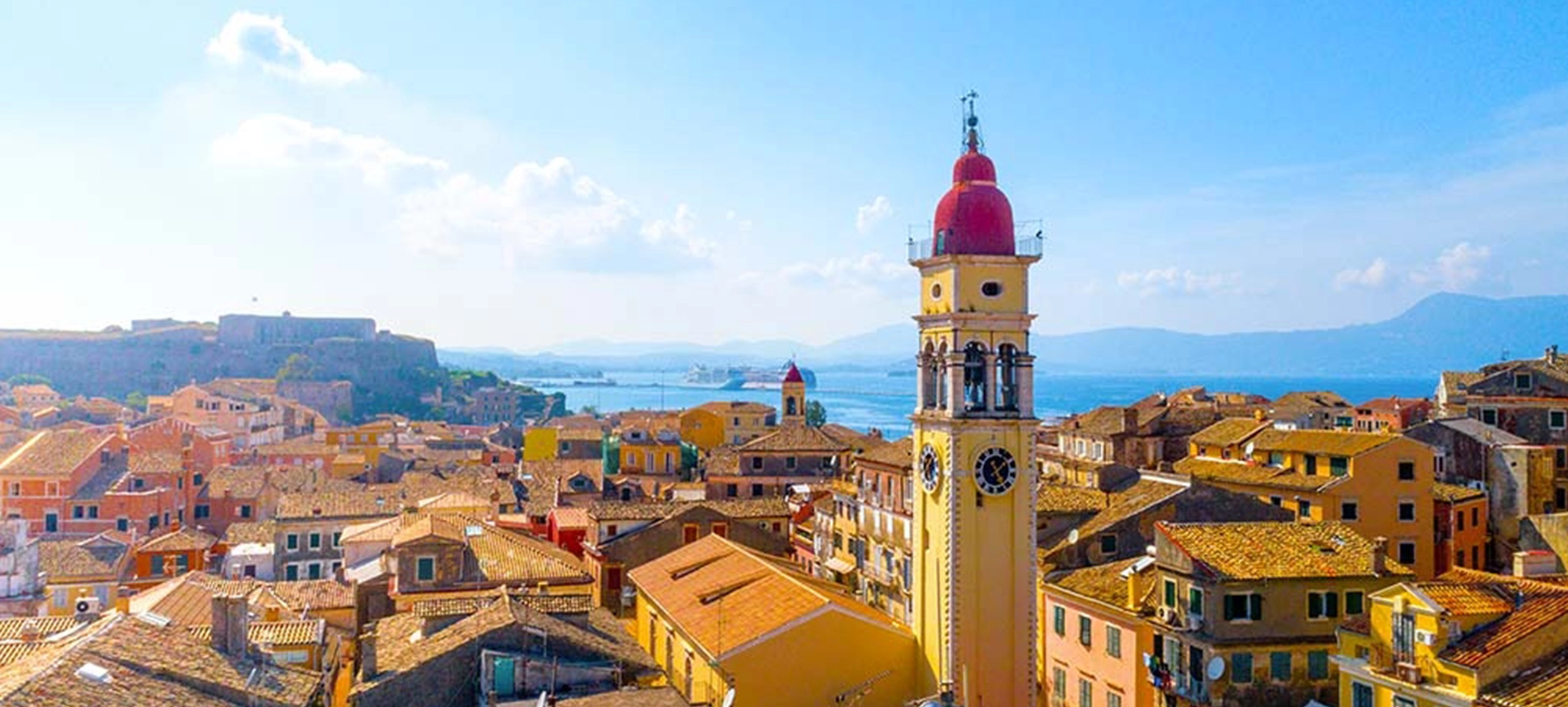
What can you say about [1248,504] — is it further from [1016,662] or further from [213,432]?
[213,432]

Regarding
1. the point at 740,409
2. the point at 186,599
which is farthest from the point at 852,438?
the point at 186,599

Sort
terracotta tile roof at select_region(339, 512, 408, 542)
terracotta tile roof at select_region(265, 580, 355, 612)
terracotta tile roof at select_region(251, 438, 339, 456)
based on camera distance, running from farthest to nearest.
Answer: terracotta tile roof at select_region(251, 438, 339, 456), terracotta tile roof at select_region(339, 512, 408, 542), terracotta tile roof at select_region(265, 580, 355, 612)

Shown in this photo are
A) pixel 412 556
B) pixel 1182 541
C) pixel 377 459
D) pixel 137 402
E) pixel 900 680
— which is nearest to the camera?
pixel 900 680

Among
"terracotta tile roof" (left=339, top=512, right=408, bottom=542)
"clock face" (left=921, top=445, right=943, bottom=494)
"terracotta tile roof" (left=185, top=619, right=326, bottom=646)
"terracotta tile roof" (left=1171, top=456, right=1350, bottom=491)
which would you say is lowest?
"terracotta tile roof" (left=339, top=512, right=408, bottom=542)

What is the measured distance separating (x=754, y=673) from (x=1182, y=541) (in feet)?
39.0

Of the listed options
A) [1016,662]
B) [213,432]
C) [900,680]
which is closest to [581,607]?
[900,680]

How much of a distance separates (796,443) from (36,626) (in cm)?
4197

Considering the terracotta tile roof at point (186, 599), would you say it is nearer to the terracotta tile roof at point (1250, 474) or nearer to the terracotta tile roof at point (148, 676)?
the terracotta tile roof at point (148, 676)

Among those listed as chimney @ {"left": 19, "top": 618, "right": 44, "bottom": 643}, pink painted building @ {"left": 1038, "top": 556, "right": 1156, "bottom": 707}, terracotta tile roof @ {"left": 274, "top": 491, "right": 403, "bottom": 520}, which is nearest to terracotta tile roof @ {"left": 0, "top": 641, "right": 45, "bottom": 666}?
chimney @ {"left": 19, "top": 618, "right": 44, "bottom": 643}

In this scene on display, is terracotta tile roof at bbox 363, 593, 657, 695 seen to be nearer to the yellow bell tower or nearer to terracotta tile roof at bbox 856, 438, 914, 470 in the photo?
the yellow bell tower

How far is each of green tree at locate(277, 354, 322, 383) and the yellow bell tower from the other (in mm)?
169038

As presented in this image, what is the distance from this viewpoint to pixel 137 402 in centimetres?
16788

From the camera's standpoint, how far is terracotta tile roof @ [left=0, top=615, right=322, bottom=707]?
19.6 metres

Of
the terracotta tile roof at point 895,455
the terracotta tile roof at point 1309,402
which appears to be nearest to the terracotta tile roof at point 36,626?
the terracotta tile roof at point 895,455
